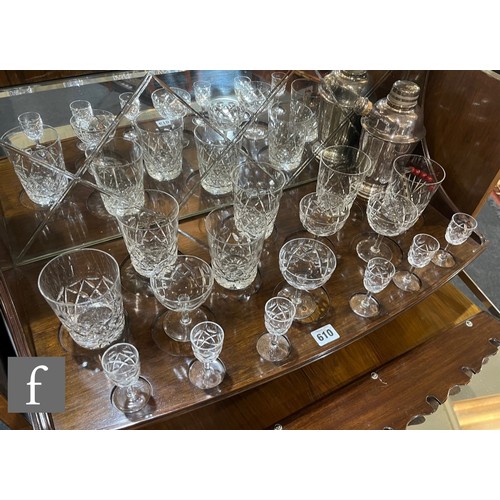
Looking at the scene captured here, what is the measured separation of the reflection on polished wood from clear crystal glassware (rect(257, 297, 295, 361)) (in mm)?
11

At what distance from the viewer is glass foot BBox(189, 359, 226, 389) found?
0.63m

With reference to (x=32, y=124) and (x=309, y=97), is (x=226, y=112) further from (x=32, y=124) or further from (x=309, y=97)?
(x=32, y=124)

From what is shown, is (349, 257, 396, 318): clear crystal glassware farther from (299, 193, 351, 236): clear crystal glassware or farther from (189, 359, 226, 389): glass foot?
(189, 359, 226, 389): glass foot

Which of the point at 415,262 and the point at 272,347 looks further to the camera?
the point at 415,262

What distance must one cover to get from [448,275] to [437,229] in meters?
0.12

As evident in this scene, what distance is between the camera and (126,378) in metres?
0.60

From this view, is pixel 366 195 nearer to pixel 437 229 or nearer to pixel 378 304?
pixel 437 229

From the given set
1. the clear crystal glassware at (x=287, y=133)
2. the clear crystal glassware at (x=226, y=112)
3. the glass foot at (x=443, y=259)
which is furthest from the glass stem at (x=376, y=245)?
the clear crystal glassware at (x=226, y=112)

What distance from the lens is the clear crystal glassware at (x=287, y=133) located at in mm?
900

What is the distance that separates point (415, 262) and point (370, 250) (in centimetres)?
8

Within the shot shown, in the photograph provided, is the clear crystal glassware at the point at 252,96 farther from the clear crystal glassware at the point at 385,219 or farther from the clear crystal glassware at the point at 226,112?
the clear crystal glassware at the point at 385,219

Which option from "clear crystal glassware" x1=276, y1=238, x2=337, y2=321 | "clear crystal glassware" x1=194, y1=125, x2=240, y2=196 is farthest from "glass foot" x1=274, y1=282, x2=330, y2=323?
"clear crystal glassware" x1=194, y1=125, x2=240, y2=196

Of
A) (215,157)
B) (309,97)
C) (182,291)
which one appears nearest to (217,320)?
(182,291)

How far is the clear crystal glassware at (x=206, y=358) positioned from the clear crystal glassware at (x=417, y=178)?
1.49 ft
